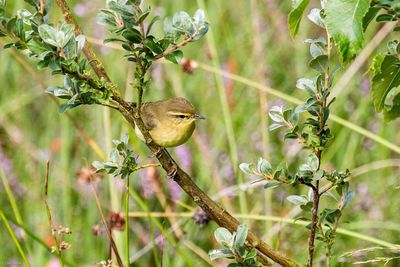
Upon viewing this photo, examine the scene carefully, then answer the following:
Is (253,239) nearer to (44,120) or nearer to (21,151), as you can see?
(21,151)

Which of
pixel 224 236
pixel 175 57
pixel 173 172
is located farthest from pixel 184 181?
pixel 175 57

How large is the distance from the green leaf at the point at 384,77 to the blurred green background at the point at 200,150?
1.06 meters

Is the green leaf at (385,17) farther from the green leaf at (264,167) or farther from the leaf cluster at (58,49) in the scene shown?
the leaf cluster at (58,49)

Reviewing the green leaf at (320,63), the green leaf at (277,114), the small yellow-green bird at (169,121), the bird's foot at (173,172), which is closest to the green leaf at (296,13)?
the green leaf at (320,63)

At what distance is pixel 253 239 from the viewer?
1.40 metres

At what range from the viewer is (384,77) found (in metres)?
1.43

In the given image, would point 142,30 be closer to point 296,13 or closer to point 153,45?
point 153,45

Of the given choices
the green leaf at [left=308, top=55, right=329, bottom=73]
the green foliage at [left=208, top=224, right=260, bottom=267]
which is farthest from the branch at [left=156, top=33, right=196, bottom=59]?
the green foliage at [left=208, top=224, right=260, bottom=267]

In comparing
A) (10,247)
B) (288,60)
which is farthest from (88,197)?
(288,60)

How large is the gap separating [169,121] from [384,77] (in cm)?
106

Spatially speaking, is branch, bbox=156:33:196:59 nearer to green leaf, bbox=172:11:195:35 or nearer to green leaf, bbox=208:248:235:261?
green leaf, bbox=172:11:195:35

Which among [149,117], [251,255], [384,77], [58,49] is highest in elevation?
[58,49]

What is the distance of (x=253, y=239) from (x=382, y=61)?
1.34ft

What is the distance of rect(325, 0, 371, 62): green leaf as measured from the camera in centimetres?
119
